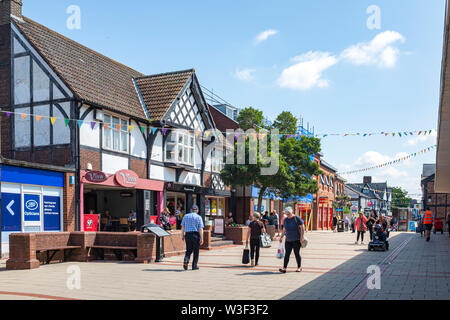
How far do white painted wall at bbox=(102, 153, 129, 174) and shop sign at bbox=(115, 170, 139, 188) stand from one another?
0.50 m

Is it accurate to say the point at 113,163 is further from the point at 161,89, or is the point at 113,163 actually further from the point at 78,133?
the point at 161,89

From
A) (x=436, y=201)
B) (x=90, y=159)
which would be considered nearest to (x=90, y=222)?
(x=90, y=159)

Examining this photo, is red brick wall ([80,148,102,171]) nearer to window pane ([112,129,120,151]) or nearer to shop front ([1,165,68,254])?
shop front ([1,165,68,254])

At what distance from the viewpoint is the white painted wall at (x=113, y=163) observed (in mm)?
18763

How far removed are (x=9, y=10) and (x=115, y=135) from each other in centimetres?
644

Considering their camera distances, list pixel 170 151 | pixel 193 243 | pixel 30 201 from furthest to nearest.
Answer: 1. pixel 170 151
2. pixel 30 201
3. pixel 193 243

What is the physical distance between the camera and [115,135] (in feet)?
64.5

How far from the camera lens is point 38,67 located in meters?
18.2

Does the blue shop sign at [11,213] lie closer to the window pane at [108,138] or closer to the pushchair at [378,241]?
the window pane at [108,138]

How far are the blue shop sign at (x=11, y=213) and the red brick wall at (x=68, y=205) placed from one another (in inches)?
75.0

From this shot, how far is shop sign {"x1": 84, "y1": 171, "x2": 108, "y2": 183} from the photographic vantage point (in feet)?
57.6

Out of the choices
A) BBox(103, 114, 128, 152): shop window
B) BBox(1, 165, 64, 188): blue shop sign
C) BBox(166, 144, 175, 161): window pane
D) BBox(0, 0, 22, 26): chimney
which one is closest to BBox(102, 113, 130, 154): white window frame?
BBox(103, 114, 128, 152): shop window

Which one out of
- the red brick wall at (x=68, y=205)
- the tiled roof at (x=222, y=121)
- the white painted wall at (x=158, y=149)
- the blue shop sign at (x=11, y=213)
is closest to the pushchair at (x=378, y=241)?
the white painted wall at (x=158, y=149)
